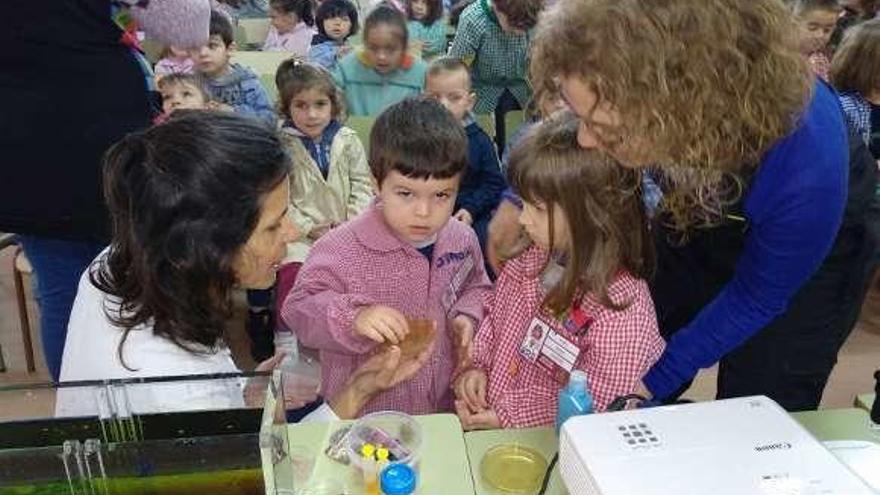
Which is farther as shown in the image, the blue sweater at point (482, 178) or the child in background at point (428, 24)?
the child in background at point (428, 24)

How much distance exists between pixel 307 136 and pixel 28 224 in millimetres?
1418

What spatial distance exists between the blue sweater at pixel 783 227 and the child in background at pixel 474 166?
4.51 ft

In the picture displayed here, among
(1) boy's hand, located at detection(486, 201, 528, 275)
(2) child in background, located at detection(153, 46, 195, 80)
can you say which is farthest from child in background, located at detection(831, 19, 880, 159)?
(2) child in background, located at detection(153, 46, 195, 80)

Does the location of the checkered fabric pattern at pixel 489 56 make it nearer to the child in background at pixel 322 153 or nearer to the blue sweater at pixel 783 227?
the child in background at pixel 322 153

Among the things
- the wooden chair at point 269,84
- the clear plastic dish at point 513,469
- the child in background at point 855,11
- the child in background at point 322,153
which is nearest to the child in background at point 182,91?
the child in background at point 322,153

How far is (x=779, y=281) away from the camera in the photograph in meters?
1.22

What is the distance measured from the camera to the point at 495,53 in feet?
11.9

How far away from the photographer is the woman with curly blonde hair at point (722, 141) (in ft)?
3.29

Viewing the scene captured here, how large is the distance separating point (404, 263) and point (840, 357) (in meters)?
2.08

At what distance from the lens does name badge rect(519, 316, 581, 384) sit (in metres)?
1.42

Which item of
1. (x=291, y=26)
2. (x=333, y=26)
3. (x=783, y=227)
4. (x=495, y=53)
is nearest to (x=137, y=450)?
(x=783, y=227)

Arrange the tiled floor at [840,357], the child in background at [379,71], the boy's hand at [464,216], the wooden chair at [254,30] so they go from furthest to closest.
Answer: the wooden chair at [254,30]
the child in background at [379,71]
the tiled floor at [840,357]
the boy's hand at [464,216]

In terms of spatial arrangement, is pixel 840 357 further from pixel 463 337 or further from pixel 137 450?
pixel 137 450

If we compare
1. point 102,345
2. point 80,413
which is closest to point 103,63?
point 102,345
